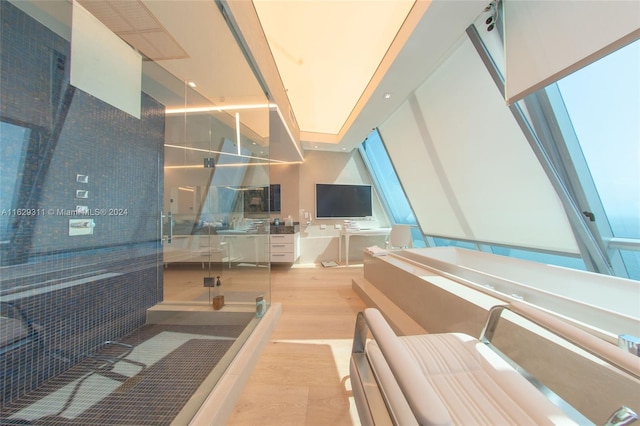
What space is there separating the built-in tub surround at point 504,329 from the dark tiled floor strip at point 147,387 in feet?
5.06

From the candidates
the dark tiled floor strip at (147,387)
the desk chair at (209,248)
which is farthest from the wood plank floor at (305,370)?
the desk chair at (209,248)

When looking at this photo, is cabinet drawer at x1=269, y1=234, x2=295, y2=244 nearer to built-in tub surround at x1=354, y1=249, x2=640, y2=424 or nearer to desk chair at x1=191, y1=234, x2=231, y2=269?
desk chair at x1=191, y1=234, x2=231, y2=269

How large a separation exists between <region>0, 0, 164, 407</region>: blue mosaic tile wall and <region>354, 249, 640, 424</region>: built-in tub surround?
256cm

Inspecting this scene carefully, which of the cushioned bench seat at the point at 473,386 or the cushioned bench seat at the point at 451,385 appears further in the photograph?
the cushioned bench seat at the point at 473,386

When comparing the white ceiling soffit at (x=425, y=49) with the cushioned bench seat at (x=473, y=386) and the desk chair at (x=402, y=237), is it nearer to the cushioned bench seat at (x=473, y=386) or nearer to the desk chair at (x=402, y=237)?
the desk chair at (x=402, y=237)

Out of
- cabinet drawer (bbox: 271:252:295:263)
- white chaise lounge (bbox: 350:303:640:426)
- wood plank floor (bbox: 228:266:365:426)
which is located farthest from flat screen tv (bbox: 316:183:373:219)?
white chaise lounge (bbox: 350:303:640:426)

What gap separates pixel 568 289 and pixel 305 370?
7.29 ft

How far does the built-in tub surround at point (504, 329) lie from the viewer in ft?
2.39

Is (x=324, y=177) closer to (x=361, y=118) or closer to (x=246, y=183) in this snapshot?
(x=361, y=118)

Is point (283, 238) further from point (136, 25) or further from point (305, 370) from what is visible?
point (136, 25)

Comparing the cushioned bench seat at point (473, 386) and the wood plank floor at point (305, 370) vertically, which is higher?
the cushioned bench seat at point (473, 386)

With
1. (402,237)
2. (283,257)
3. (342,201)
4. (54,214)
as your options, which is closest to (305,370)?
(54,214)

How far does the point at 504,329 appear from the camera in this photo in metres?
1.07

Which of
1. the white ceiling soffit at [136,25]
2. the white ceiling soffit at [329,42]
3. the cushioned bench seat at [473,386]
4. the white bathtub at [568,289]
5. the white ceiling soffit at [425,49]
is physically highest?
the white ceiling soffit at [329,42]
